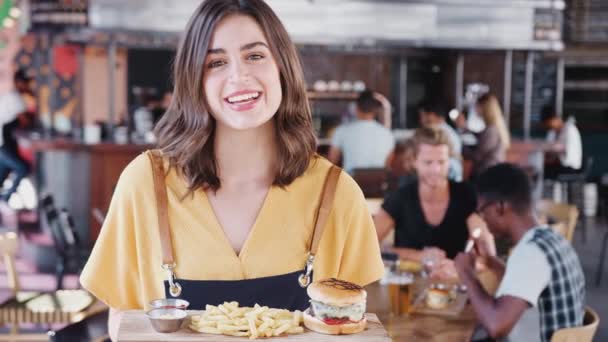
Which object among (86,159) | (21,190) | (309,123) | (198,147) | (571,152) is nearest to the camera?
(198,147)

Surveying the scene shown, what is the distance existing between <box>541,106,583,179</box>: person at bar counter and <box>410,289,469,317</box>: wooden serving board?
6.89 meters

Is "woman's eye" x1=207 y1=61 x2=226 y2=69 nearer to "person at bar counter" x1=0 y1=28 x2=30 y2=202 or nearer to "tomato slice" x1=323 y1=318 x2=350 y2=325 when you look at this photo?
"tomato slice" x1=323 y1=318 x2=350 y2=325

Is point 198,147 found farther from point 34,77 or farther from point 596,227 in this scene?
point 34,77

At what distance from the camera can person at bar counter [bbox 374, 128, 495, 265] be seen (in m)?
4.32

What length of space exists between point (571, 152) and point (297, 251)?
9299 mm

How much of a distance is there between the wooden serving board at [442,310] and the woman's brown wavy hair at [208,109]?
5.25ft

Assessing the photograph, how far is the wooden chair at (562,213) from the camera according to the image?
238 inches

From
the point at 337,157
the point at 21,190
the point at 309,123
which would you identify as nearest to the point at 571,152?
the point at 337,157

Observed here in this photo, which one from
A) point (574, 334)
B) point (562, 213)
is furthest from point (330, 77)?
point (574, 334)

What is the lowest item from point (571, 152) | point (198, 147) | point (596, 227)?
point (596, 227)

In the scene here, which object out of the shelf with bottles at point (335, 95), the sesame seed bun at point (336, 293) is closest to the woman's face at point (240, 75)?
the sesame seed bun at point (336, 293)

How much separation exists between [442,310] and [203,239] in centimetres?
183

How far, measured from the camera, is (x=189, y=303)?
5.59 ft

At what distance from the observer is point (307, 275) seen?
5.83 ft
